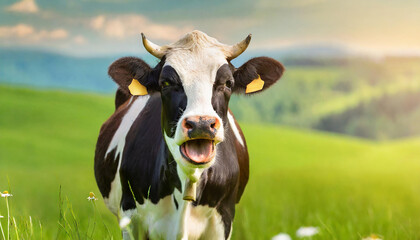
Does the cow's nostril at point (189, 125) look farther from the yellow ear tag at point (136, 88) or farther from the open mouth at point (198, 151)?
the yellow ear tag at point (136, 88)

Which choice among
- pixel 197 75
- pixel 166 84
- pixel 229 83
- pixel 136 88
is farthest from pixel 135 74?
pixel 229 83

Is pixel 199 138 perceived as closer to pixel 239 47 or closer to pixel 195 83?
pixel 195 83

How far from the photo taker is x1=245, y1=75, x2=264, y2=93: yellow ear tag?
4.55 meters

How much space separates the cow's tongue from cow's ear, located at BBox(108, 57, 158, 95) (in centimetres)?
86

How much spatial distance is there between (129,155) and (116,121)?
1.35 metres

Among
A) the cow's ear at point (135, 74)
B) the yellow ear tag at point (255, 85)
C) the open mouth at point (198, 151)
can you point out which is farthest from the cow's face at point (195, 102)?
the yellow ear tag at point (255, 85)

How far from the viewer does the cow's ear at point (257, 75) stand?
14.8 feet

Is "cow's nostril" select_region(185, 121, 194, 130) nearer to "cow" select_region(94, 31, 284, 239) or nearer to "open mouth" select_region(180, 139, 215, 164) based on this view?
"cow" select_region(94, 31, 284, 239)

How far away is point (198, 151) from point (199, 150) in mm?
11

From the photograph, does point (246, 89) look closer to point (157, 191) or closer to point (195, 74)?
point (195, 74)

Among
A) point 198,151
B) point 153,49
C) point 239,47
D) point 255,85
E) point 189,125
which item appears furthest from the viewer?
point 255,85

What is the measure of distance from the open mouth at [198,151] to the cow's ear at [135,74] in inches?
33.9

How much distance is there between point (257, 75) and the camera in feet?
15.2

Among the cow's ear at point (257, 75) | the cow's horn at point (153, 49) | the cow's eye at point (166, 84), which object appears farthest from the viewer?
the cow's ear at point (257, 75)
